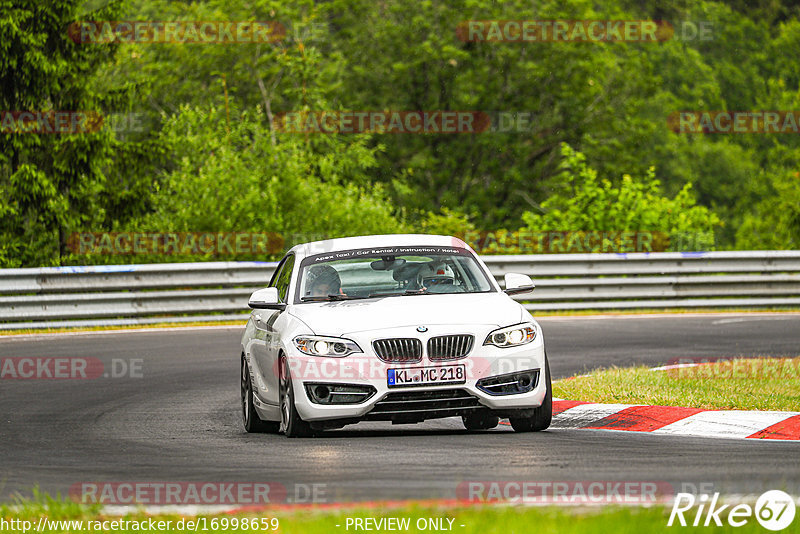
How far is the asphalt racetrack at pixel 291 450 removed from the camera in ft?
23.5

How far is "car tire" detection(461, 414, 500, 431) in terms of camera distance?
9.95m

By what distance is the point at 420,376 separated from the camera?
29.8 ft

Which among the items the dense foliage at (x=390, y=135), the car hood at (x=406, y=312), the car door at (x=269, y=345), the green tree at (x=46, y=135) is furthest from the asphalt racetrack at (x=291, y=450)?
the green tree at (x=46, y=135)

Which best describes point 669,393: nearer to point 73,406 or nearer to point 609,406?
point 609,406

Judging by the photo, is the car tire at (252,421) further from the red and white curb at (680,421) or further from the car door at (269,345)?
the red and white curb at (680,421)

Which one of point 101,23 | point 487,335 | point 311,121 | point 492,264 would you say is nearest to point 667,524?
point 487,335

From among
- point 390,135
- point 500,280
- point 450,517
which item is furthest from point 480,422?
point 390,135

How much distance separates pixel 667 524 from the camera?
5.49 meters

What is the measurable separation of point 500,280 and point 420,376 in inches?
525

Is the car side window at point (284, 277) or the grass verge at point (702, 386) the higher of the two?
the car side window at point (284, 277)

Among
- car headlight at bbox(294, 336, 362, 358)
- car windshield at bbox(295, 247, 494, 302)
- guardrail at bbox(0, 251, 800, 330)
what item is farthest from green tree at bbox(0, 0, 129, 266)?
car headlight at bbox(294, 336, 362, 358)

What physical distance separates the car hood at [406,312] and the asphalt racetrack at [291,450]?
793 millimetres

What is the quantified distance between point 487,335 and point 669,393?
2.74 metres

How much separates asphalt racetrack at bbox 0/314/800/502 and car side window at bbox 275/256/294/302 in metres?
1.15
